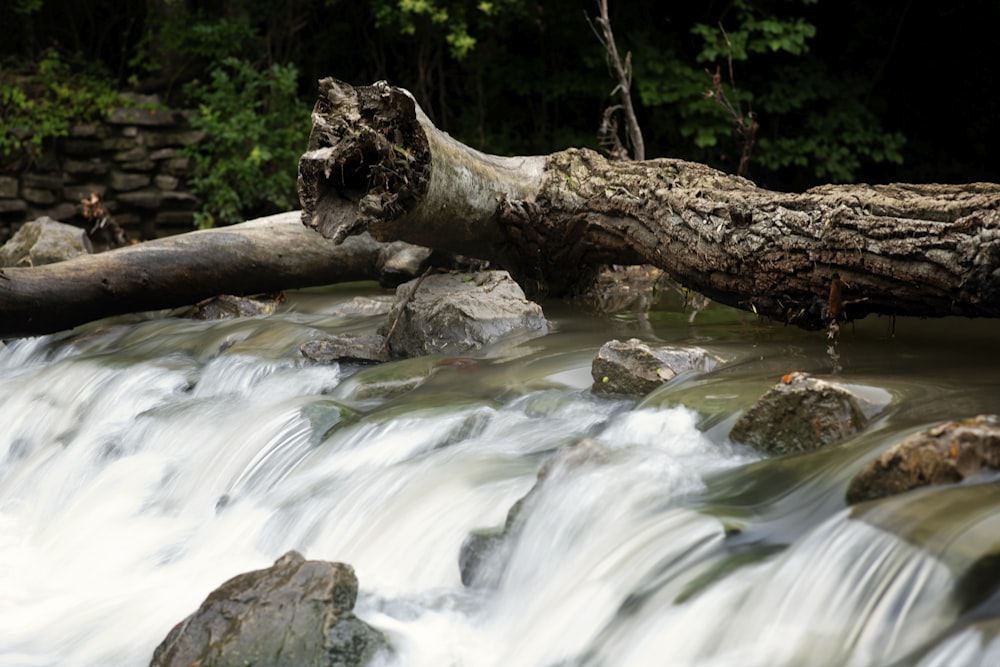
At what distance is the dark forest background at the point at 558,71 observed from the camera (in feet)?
38.1

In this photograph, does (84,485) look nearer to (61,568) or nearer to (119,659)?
(61,568)

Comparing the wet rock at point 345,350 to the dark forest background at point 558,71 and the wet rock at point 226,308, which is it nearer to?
the wet rock at point 226,308

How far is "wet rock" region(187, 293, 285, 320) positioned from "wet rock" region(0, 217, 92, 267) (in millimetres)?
1705

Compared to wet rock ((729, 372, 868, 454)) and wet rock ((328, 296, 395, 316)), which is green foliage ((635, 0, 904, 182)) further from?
wet rock ((729, 372, 868, 454))

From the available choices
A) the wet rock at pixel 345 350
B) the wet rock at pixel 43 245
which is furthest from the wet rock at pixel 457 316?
the wet rock at pixel 43 245

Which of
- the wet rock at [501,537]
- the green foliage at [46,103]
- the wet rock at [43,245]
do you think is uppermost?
the green foliage at [46,103]

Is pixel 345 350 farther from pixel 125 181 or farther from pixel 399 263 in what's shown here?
pixel 125 181

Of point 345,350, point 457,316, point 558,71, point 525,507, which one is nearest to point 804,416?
point 525,507

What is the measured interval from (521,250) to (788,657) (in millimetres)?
4037

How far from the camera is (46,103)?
1136 cm

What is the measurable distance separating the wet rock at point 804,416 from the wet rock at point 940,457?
58 cm

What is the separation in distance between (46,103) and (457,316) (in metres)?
7.36

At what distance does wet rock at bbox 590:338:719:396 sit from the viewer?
4.59m

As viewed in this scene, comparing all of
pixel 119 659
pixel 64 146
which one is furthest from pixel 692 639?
pixel 64 146
